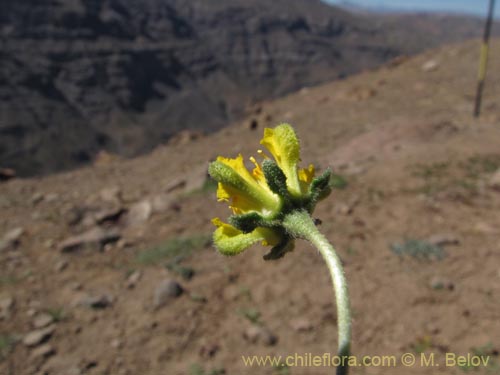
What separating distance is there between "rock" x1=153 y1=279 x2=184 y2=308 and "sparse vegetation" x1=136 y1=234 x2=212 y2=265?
692 mm

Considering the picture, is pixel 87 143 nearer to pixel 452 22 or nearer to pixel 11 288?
pixel 11 288

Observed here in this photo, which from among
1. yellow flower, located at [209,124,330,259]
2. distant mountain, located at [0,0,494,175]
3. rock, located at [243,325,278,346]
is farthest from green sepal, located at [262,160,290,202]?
distant mountain, located at [0,0,494,175]

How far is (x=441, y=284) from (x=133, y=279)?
3.30 meters

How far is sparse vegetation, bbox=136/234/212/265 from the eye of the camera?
612 cm

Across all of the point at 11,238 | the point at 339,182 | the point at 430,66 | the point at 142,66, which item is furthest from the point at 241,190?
the point at 142,66

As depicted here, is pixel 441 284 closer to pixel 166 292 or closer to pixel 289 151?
pixel 166 292

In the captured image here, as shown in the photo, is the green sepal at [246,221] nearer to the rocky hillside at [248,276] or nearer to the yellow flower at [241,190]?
the yellow flower at [241,190]

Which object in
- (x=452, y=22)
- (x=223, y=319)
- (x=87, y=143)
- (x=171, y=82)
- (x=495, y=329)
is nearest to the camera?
(x=495, y=329)

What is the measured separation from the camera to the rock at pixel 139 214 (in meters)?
7.36

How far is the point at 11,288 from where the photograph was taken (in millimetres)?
5660

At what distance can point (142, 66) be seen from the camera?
81.1 meters

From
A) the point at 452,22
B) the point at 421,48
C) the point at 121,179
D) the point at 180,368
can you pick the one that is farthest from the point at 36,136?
the point at 452,22

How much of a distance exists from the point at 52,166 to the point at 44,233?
5284cm

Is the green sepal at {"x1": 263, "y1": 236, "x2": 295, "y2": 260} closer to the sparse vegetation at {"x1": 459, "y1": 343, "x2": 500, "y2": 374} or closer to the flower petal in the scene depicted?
the flower petal
